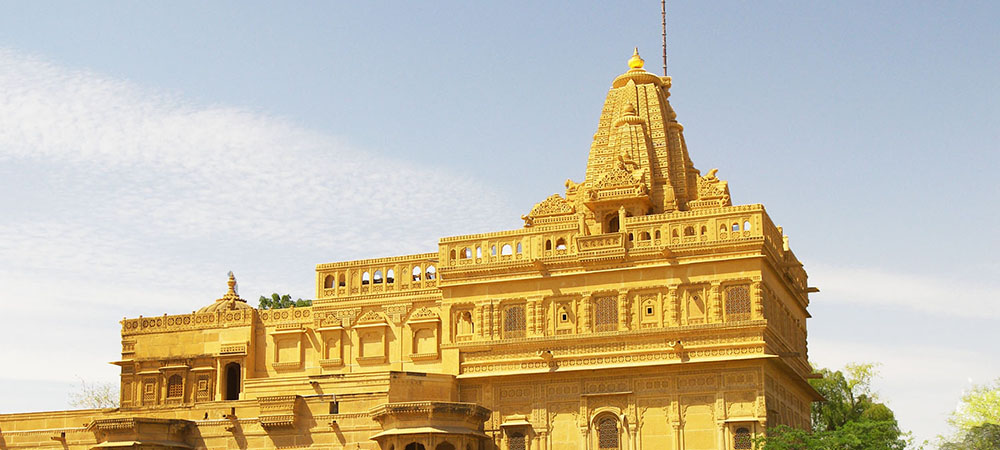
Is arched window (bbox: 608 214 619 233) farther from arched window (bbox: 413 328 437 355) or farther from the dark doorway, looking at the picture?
the dark doorway

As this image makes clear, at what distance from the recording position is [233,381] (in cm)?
4531

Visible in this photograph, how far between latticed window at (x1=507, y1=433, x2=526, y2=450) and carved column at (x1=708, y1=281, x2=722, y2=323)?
6.47 meters

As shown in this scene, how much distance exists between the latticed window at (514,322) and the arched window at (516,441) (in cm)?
294

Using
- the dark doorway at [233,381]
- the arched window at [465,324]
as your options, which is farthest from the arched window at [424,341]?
the dark doorway at [233,381]

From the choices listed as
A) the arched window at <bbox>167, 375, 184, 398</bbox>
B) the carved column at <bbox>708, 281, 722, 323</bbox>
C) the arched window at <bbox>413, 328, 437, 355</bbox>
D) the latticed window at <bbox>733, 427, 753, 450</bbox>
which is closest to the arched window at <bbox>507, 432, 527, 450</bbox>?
the arched window at <bbox>413, 328, 437, 355</bbox>

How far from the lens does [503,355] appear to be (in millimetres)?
39156

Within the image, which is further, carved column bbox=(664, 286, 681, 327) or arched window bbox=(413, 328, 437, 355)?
arched window bbox=(413, 328, 437, 355)

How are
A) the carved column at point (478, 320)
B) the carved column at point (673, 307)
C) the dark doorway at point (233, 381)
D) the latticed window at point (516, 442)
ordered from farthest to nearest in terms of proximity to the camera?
the dark doorway at point (233, 381), the carved column at point (478, 320), the latticed window at point (516, 442), the carved column at point (673, 307)

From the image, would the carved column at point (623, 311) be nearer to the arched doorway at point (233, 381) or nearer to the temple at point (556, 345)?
the temple at point (556, 345)

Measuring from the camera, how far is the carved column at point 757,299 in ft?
121

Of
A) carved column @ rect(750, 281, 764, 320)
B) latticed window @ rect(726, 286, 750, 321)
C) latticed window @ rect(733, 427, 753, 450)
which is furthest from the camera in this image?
latticed window @ rect(726, 286, 750, 321)

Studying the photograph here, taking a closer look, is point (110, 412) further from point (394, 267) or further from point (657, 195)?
point (657, 195)

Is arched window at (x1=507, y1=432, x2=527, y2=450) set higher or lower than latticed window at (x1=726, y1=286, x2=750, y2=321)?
lower

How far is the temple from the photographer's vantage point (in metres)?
36.8
